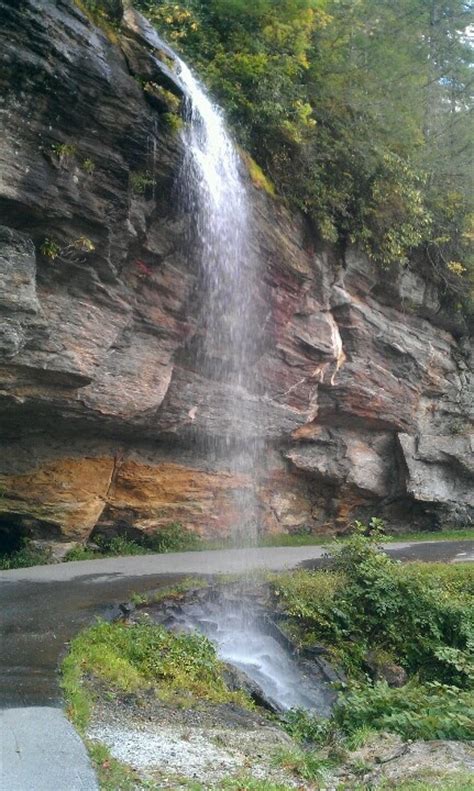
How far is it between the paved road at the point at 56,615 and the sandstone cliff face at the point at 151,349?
5.80 ft

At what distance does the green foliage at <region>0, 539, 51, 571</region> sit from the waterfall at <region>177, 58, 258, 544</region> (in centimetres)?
423

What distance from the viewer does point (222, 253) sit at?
12.8 m

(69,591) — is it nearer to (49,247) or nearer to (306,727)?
(306,727)

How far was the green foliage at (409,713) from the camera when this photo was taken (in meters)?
5.51

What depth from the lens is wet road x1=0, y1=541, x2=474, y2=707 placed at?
19.6ft

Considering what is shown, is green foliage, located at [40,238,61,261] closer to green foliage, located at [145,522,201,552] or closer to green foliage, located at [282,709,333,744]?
green foliage, located at [145,522,201,552]

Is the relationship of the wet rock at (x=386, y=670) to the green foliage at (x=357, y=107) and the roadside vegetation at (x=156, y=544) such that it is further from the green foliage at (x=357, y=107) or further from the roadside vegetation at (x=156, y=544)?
the green foliage at (x=357, y=107)

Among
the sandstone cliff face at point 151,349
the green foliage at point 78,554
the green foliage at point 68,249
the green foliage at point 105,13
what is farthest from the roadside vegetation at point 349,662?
the green foliage at point 105,13

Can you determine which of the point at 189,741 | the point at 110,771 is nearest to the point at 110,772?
the point at 110,771

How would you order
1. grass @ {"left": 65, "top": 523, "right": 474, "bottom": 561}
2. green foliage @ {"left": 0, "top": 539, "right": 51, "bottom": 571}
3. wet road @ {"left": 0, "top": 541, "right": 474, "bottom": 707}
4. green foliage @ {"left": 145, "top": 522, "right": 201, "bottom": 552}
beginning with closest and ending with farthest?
wet road @ {"left": 0, "top": 541, "right": 474, "bottom": 707} < green foliage @ {"left": 0, "top": 539, "right": 51, "bottom": 571} < grass @ {"left": 65, "top": 523, "right": 474, "bottom": 561} < green foliage @ {"left": 145, "top": 522, "right": 201, "bottom": 552}

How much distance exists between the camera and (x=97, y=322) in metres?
11.1

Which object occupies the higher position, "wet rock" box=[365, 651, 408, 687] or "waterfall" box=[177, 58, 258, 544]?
"waterfall" box=[177, 58, 258, 544]

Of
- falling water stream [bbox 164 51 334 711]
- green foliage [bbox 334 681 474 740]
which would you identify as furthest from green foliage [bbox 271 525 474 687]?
green foliage [bbox 334 681 474 740]

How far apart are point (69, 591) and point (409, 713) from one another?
5.21 m
